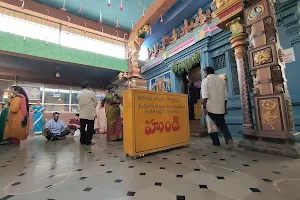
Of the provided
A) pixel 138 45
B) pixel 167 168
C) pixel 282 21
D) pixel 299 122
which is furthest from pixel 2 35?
pixel 299 122

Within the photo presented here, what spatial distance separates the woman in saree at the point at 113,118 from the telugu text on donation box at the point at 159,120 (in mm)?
1765

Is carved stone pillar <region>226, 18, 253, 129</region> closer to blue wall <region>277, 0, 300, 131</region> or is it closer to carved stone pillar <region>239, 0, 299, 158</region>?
carved stone pillar <region>239, 0, 299, 158</region>

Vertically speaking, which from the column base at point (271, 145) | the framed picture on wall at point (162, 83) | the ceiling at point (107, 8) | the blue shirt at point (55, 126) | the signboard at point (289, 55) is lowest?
the column base at point (271, 145)

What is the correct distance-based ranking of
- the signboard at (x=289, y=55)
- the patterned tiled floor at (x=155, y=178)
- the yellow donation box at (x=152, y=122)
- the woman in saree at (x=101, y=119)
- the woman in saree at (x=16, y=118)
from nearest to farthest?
the patterned tiled floor at (x=155, y=178), the yellow donation box at (x=152, y=122), the signboard at (x=289, y=55), the woman in saree at (x=16, y=118), the woman in saree at (x=101, y=119)

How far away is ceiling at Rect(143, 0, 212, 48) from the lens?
5.21 m

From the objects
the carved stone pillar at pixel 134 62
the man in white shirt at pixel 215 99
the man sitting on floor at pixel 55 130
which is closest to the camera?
the man in white shirt at pixel 215 99

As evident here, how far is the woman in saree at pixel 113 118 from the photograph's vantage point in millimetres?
3918

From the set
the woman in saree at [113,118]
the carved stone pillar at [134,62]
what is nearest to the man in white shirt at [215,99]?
the woman in saree at [113,118]

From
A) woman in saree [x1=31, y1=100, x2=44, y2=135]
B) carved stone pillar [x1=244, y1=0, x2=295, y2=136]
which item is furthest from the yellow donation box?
woman in saree [x1=31, y1=100, x2=44, y2=135]

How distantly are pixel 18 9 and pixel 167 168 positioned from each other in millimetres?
7543

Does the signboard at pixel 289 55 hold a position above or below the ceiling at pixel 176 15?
below

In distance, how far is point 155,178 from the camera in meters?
1.52

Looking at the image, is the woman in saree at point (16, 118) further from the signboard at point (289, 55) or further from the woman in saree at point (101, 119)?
the signboard at point (289, 55)

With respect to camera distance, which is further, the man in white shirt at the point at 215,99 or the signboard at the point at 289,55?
the signboard at the point at 289,55
